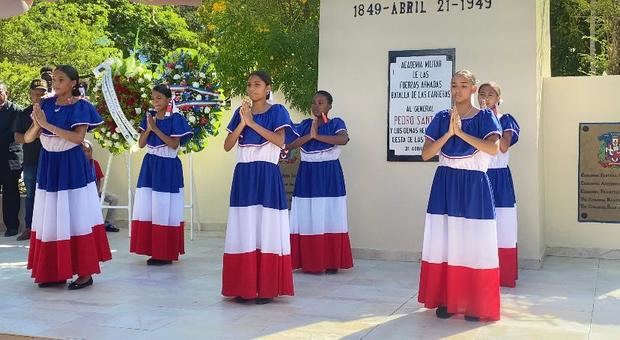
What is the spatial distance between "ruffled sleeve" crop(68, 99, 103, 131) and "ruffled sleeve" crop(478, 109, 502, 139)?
140 inches

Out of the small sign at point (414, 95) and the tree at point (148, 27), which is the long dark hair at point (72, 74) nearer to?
the small sign at point (414, 95)

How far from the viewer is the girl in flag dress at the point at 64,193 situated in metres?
7.10

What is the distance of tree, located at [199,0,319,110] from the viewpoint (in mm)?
10109

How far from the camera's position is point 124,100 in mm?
10625

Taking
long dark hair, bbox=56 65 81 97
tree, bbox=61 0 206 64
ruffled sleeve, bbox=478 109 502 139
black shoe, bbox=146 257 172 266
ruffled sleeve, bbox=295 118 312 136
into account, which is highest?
tree, bbox=61 0 206 64

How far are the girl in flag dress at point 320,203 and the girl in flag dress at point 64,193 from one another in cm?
223

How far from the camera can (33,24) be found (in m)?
15.4

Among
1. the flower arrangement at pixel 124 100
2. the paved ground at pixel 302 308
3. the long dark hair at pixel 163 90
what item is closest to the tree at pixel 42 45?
the flower arrangement at pixel 124 100

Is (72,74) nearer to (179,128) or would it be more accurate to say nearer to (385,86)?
(179,128)

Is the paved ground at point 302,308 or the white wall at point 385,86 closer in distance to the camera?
the paved ground at point 302,308

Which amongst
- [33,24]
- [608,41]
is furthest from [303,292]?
[33,24]

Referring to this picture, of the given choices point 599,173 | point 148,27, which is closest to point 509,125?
point 599,173

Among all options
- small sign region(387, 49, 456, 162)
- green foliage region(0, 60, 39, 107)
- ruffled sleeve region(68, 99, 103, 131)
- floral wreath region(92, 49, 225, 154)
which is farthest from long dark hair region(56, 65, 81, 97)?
green foliage region(0, 60, 39, 107)

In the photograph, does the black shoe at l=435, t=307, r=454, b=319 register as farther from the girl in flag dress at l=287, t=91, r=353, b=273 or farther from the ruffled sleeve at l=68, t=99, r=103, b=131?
the ruffled sleeve at l=68, t=99, r=103, b=131
